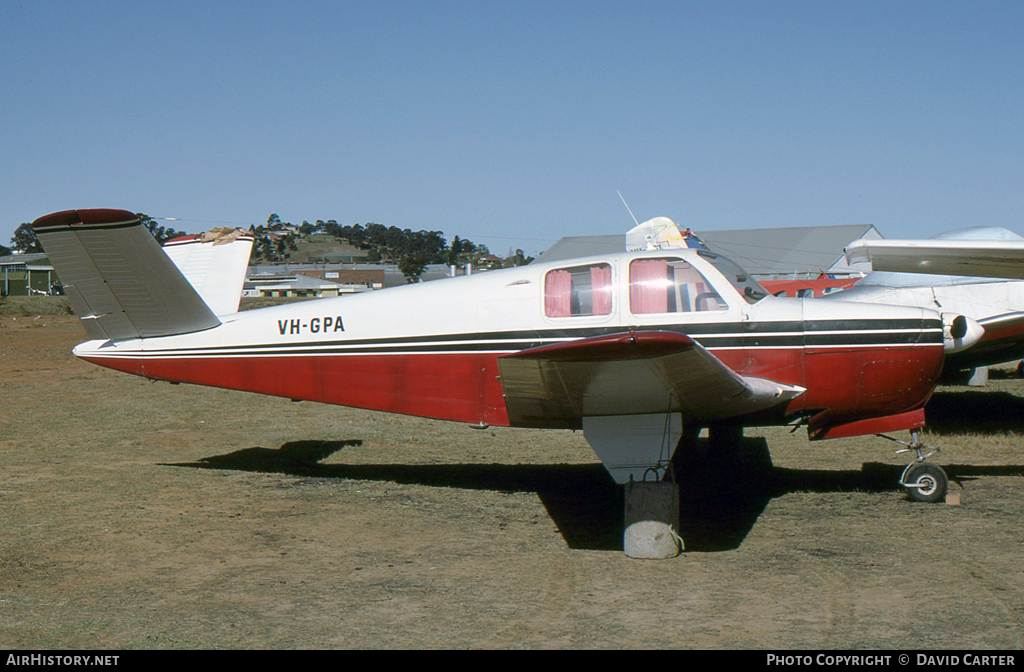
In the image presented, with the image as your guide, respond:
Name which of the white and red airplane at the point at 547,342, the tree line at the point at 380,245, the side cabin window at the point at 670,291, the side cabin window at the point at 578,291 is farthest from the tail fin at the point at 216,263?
the tree line at the point at 380,245

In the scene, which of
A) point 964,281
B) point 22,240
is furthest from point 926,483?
point 22,240

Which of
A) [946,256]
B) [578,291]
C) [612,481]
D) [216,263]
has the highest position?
[216,263]

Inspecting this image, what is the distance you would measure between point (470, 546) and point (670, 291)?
8.92ft

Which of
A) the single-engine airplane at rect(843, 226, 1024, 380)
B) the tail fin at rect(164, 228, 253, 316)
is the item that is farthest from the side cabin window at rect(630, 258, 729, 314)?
the tail fin at rect(164, 228, 253, 316)

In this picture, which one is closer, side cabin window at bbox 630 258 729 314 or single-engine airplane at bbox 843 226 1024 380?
side cabin window at bbox 630 258 729 314

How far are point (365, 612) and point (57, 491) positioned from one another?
4566 mm

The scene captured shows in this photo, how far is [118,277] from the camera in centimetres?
754

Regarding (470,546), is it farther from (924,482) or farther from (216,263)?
(216,263)

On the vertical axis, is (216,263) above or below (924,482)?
above

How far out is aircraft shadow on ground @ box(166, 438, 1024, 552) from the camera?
6652mm

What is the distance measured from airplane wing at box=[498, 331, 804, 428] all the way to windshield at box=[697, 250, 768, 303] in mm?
770

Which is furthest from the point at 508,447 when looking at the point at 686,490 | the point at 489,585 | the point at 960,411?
the point at 960,411

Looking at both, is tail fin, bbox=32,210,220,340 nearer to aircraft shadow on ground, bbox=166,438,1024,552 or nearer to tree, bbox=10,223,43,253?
aircraft shadow on ground, bbox=166,438,1024,552

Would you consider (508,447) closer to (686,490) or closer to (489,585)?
(686,490)
